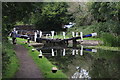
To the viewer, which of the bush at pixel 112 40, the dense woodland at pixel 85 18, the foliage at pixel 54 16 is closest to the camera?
the bush at pixel 112 40

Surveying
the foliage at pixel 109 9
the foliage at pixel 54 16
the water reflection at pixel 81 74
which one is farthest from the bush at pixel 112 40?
the foliage at pixel 54 16

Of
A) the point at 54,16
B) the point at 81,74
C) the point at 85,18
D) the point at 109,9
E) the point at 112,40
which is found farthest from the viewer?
the point at 54,16

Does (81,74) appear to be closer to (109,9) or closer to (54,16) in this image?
(109,9)

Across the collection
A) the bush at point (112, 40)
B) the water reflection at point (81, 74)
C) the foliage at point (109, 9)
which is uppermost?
the foliage at point (109, 9)

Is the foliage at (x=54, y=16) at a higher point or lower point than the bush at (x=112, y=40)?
higher

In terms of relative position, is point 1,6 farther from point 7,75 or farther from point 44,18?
point 44,18

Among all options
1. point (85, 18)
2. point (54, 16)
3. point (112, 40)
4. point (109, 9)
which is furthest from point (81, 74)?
point (54, 16)

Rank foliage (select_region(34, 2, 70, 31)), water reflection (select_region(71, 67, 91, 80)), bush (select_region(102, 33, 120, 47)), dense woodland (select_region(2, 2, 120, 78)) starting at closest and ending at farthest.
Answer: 1. water reflection (select_region(71, 67, 91, 80))
2. bush (select_region(102, 33, 120, 47))
3. dense woodland (select_region(2, 2, 120, 78))
4. foliage (select_region(34, 2, 70, 31))

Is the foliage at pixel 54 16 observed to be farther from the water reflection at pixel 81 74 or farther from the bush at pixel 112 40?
the water reflection at pixel 81 74

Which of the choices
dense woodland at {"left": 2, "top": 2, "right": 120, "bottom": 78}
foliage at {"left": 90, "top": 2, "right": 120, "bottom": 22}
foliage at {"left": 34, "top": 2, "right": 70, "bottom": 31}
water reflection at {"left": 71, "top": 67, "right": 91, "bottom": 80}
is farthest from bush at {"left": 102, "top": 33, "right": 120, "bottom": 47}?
foliage at {"left": 34, "top": 2, "right": 70, "bottom": 31}

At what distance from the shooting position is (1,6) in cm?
653

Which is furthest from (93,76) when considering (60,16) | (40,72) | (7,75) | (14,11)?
(60,16)

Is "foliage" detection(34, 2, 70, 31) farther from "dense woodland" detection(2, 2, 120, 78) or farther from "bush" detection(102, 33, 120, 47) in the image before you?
"bush" detection(102, 33, 120, 47)

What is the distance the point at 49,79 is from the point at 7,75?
60.9 inches
